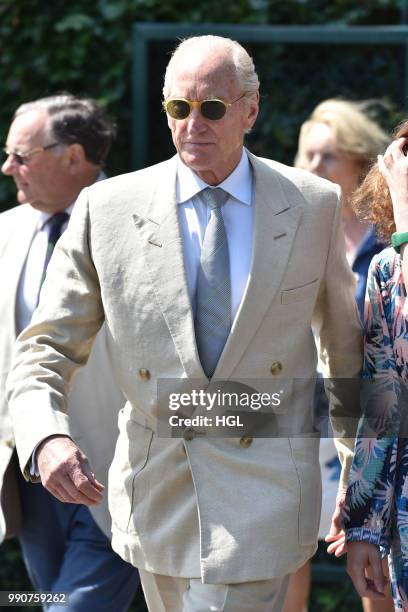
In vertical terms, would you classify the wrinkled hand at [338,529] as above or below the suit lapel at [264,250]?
below

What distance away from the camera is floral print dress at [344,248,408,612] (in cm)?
346

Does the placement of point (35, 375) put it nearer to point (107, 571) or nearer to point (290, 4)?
point (107, 571)

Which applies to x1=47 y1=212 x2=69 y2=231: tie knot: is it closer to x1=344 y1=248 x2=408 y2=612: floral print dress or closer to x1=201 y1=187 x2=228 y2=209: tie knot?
x1=201 y1=187 x2=228 y2=209: tie knot

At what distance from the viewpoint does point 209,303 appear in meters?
3.38

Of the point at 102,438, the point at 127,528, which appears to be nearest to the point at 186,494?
the point at 127,528

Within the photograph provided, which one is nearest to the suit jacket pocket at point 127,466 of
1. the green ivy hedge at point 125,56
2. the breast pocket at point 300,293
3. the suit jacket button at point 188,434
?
the suit jacket button at point 188,434

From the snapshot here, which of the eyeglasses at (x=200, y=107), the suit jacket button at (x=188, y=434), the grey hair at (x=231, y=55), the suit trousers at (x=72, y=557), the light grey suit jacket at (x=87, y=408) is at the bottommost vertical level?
the suit trousers at (x=72, y=557)

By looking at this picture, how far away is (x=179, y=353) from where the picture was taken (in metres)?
3.34

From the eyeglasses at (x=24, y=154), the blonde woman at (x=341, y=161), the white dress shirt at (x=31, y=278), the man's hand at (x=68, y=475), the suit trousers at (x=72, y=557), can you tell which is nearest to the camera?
the man's hand at (x=68, y=475)

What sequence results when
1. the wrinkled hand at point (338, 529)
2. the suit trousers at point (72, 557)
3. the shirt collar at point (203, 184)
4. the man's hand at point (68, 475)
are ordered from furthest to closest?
the suit trousers at point (72, 557) < the wrinkled hand at point (338, 529) < the shirt collar at point (203, 184) < the man's hand at point (68, 475)

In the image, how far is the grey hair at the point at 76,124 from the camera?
4871 mm

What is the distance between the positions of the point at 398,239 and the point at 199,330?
1.94ft

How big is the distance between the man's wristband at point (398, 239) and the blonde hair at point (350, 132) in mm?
1775

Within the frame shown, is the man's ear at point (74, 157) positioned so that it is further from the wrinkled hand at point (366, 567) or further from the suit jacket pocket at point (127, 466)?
the wrinkled hand at point (366, 567)
